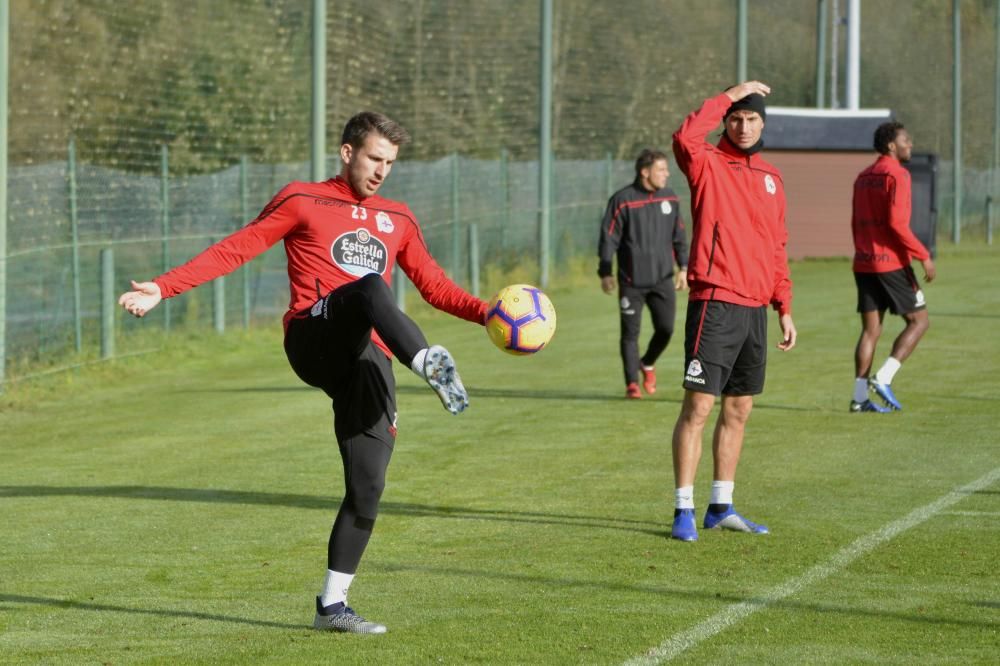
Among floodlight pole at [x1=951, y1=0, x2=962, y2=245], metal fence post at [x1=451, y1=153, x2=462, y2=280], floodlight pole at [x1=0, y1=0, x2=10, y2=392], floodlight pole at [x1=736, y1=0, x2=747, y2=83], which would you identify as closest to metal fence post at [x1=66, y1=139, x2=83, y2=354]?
floodlight pole at [x1=0, y1=0, x2=10, y2=392]

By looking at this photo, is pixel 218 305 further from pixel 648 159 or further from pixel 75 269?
pixel 648 159

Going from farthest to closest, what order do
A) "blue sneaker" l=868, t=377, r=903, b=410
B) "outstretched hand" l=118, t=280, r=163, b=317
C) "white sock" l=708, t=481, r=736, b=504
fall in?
1. "blue sneaker" l=868, t=377, r=903, b=410
2. "white sock" l=708, t=481, r=736, b=504
3. "outstretched hand" l=118, t=280, r=163, b=317

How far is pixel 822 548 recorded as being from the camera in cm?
845

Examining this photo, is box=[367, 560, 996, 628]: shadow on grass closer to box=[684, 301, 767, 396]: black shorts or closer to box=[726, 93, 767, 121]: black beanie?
box=[684, 301, 767, 396]: black shorts

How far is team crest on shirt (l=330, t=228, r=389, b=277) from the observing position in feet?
23.0

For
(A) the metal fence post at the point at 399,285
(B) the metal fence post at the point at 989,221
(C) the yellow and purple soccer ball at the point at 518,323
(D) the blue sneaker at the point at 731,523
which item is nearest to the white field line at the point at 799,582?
(D) the blue sneaker at the point at 731,523

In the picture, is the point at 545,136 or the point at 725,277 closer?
the point at 725,277

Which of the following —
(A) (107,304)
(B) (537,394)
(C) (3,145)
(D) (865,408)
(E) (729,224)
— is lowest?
(B) (537,394)

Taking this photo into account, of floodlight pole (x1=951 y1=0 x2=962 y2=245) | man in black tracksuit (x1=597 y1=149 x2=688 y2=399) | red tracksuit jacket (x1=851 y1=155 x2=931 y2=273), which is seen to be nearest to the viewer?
red tracksuit jacket (x1=851 y1=155 x2=931 y2=273)

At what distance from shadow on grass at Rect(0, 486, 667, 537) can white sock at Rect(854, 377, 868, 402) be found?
478 centimetres

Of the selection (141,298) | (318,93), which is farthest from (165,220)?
(141,298)

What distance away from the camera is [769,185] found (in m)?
8.91

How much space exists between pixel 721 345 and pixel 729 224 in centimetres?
63

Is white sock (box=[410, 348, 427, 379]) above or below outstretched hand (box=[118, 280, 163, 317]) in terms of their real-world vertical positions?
below
